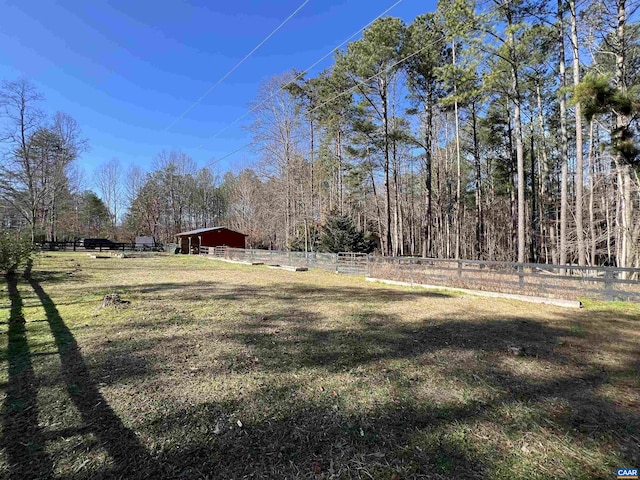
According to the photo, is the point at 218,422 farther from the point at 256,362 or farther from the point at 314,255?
the point at 314,255

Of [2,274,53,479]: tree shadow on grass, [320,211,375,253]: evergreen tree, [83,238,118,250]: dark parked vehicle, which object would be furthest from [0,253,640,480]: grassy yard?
[83,238,118,250]: dark parked vehicle

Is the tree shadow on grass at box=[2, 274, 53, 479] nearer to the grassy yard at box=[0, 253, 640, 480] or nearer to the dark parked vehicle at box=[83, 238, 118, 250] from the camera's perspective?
the grassy yard at box=[0, 253, 640, 480]

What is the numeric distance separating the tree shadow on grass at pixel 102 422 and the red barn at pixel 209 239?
28236 mm

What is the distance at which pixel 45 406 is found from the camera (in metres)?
2.54

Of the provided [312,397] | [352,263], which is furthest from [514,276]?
[352,263]

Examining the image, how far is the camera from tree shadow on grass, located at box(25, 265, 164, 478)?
6.26ft

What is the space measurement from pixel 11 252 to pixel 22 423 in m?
10.7

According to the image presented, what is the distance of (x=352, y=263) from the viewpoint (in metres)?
14.9

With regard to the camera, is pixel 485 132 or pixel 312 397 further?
pixel 485 132

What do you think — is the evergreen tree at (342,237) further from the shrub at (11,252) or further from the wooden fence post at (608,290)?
the shrub at (11,252)

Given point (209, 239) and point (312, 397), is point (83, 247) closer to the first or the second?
point (209, 239)

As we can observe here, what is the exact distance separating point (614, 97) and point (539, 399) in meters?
6.26

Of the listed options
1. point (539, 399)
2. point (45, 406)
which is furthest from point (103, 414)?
point (539, 399)

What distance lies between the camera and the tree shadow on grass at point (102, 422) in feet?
6.26
